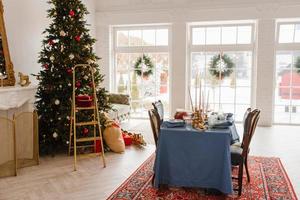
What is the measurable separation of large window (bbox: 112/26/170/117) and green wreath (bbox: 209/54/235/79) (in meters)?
1.26

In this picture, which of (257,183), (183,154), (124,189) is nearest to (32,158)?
(124,189)

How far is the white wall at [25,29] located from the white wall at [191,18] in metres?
2.33

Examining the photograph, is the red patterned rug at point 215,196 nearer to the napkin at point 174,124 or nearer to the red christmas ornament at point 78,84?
the napkin at point 174,124

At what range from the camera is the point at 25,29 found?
6363 mm

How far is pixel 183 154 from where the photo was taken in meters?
3.70

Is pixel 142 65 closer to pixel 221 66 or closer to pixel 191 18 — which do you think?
pixel 191 18

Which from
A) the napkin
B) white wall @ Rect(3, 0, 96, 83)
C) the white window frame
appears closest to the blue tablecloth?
the napkin

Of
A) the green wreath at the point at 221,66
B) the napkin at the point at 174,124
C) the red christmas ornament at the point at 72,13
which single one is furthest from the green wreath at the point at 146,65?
the napkin at the point at 174,124

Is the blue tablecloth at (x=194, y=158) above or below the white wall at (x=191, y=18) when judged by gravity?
below

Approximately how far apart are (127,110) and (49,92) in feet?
9.85

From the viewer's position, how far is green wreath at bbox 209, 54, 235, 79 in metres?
8.50

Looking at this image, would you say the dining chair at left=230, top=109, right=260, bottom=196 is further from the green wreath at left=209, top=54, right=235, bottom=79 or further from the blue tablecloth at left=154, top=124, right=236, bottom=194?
the green wreath at left=209, top=54, right=235, bottom=79

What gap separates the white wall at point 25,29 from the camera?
5.96 m

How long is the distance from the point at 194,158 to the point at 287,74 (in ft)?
18.7
